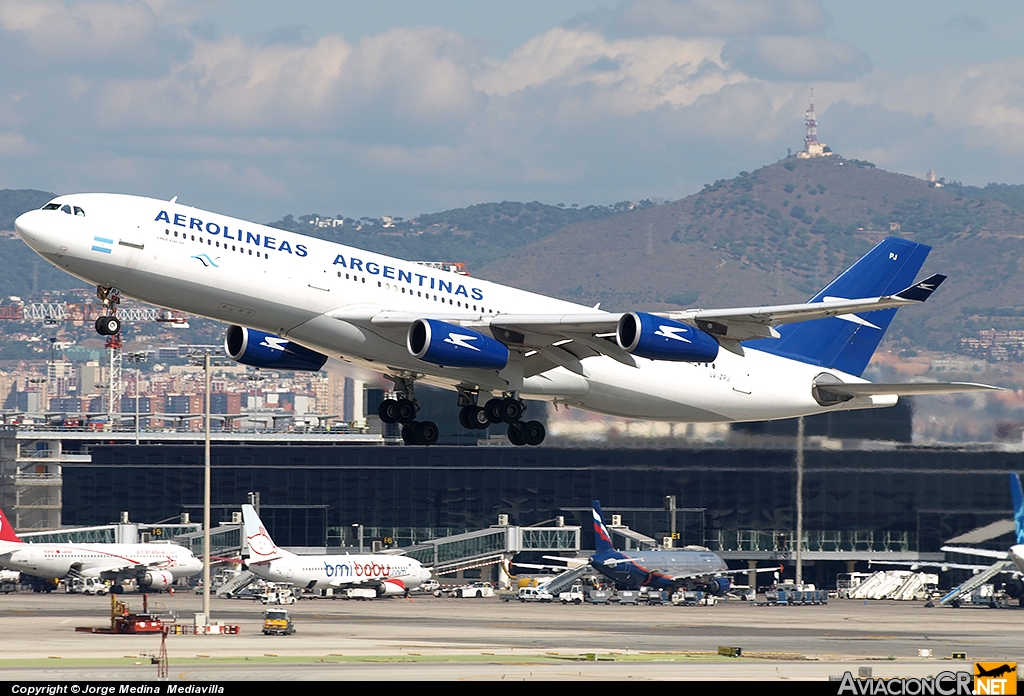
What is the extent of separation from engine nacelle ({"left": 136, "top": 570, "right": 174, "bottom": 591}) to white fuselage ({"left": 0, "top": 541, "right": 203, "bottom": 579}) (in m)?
0.78

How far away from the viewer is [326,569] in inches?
3666

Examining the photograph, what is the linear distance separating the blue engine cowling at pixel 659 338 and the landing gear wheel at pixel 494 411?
5.72 metres

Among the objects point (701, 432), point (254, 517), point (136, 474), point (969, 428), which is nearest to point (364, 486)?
point (136, 474)

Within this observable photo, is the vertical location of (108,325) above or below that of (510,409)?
above

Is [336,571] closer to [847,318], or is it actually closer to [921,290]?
[847,318]

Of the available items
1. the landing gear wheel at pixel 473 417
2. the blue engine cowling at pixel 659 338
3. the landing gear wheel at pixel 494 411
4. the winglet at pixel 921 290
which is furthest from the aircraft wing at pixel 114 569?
the winglet at pixel 921 290

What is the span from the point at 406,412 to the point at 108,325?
1124 centimetres

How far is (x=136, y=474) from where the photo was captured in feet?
417

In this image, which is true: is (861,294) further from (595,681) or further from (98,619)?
(98,619)

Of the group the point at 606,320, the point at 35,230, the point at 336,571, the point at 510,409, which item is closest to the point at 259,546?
the point at 336,571

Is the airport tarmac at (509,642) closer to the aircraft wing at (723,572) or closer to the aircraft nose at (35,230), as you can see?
the aircraft wing at (723,572)

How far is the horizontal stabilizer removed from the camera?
52.7 meters

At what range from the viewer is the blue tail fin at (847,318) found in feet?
190

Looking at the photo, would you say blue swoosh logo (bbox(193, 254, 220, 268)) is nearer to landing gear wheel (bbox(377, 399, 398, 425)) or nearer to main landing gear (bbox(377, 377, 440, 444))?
main landing gear (bbox(377, 377, 440, 444))
